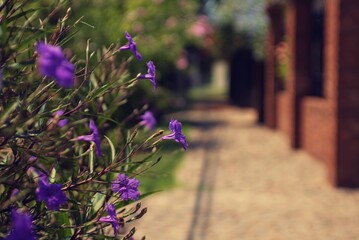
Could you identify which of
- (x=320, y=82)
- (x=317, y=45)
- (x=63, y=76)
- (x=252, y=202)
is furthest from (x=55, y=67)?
(x=317, y=45)

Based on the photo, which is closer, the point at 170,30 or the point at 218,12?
the point at 170,30

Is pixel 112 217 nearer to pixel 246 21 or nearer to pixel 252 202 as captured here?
pixel 252 202

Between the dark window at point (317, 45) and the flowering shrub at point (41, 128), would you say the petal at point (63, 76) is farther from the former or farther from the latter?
the dark window at point (317, 45)

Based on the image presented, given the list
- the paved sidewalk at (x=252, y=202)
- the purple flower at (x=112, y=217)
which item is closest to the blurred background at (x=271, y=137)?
the paved sidewalk at (x=252, y=202)

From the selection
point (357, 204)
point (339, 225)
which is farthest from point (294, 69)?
point (339, 225)

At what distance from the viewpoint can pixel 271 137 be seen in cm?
1667

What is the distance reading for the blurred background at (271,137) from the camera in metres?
7.35

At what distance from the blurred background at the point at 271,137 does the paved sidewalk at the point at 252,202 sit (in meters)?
0.01

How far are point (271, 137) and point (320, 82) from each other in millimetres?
3691

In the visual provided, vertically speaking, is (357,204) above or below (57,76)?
below

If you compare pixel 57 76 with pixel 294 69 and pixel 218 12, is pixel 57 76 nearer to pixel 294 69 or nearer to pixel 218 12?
pixel 294 69

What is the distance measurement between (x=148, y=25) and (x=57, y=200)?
12.8 meters

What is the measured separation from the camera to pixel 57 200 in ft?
6.18

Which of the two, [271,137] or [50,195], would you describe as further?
[271,137]
